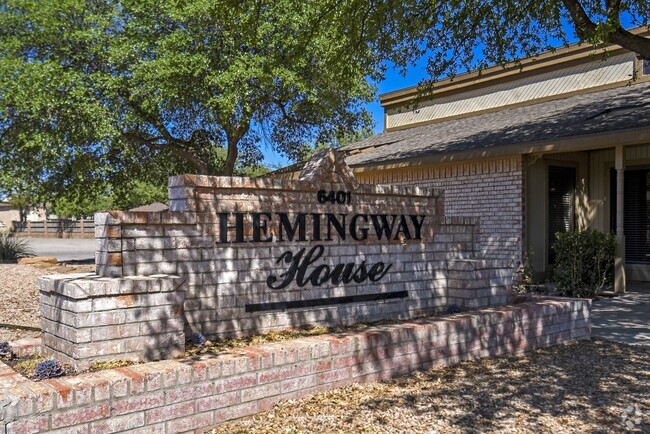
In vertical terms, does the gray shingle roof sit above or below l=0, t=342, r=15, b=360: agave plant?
above

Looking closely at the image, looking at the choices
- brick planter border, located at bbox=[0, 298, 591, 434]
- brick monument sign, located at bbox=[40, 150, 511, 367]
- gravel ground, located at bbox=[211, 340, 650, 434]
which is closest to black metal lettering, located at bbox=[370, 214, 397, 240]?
brick monument sign, located at bbox=[40, 150, 511, 367]

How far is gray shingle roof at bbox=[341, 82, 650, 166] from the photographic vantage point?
1129cm

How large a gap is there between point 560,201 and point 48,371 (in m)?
11.6

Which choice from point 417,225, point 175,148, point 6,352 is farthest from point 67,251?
point 6,352

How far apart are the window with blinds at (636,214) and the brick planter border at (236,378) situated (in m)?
7.68

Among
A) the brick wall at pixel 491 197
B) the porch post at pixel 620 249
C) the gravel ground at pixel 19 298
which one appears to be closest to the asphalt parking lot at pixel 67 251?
the gravel ground at pixel 19 298

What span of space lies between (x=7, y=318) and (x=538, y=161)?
10.4 meters

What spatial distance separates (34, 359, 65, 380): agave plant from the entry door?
11.0 metres

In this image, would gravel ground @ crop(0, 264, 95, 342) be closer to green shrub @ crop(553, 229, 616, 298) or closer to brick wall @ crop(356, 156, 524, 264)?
brick wall @ crop(356, 156, 524, 264)

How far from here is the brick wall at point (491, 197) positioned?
12.5 m

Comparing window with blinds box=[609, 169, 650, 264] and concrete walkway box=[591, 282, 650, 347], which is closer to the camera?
concrete walkway box=[591, 282, 650, 347]

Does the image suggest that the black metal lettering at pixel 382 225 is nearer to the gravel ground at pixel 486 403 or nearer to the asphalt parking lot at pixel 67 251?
the gravel ground at pixel 486 403

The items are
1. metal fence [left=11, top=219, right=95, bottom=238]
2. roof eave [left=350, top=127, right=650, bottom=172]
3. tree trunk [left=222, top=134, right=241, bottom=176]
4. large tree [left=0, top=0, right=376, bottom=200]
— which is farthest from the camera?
metal fence [left=11, top=219, right=95, bottom=238]

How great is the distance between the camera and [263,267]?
6145 mm
